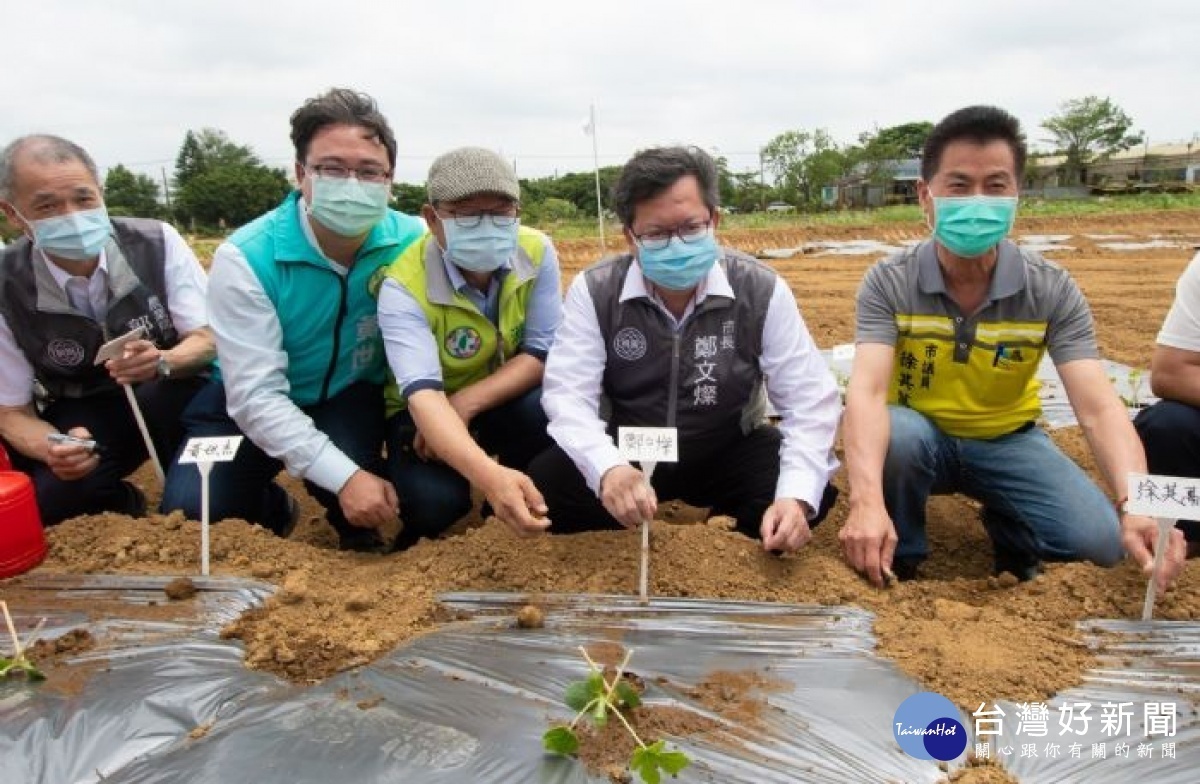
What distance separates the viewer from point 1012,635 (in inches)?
62.1

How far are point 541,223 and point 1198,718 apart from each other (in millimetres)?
26102

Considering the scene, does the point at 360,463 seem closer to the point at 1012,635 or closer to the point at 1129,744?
the point at 1012,635

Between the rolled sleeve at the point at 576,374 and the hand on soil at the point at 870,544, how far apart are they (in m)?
0.67

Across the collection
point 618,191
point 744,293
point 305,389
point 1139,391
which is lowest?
point 1139,391

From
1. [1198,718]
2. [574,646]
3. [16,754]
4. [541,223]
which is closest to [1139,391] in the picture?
[1198,718]

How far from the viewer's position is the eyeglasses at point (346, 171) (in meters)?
2.26

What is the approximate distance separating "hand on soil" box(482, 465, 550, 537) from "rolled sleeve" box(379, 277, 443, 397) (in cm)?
43

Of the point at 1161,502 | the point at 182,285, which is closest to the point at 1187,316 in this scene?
the point at 1161,502

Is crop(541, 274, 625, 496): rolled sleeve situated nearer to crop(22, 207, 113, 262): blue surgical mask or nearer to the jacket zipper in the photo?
the jacket zipper

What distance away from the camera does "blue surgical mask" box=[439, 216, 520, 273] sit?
7.25 feet

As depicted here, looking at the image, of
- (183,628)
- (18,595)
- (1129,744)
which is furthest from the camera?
(18,595)

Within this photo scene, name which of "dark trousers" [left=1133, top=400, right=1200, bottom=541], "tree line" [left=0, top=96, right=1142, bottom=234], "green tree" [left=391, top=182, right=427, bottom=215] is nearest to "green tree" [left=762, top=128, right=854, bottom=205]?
"tree line" [left=0, top=96, right=1142, bottom=234]

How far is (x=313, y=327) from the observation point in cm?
247

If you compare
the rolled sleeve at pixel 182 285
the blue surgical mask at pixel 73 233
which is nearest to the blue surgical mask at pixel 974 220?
the rolled sleeve at pixel 182 285
